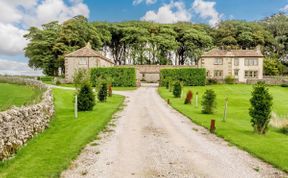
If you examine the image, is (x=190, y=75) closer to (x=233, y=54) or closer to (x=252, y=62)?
(x=233, y=54)

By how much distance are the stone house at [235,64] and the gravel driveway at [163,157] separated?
6036 cm

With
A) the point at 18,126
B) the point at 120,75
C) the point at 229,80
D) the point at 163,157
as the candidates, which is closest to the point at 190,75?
the point at 229,80

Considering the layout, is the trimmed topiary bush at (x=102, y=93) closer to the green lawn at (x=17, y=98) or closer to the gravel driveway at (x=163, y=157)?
the green lawn at (x=17, y=98)

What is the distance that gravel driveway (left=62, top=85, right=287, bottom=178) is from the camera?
9.95m

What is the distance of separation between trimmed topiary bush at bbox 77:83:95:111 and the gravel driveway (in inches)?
373

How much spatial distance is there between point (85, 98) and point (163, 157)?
15720 mm

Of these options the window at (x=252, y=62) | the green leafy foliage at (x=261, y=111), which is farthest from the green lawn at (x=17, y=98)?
the window at (x=252, y=62)

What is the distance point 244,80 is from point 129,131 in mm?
64140

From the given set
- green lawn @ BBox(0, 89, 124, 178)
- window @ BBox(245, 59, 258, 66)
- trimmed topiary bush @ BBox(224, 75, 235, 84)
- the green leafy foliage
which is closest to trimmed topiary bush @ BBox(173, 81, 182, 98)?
green lawn @ BBox(0, 89, 124, 178)

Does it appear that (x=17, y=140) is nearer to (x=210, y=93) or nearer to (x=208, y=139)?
(x=208, y=139)

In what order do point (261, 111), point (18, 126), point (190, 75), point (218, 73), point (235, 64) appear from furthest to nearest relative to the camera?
point (218, 73)
point (235, 64)
point (190, 75)
point (261, 111)
point (18, 126)

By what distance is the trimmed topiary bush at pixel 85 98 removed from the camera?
86.9 ft

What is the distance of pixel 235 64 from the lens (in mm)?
75938

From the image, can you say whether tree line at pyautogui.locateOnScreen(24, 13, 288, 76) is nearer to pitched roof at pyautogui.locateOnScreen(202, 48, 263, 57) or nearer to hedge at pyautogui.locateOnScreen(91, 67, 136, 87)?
pitched roof at pyautogui.locateOnScreen(202, 48, 263, 57)
